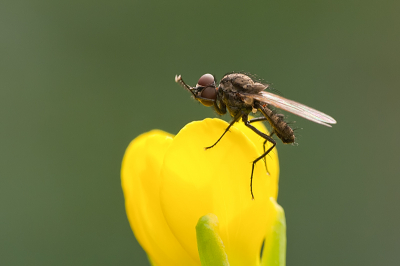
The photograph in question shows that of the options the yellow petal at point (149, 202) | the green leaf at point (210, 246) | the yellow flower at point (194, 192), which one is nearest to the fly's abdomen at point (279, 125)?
the yellow flower at point (194, 192)

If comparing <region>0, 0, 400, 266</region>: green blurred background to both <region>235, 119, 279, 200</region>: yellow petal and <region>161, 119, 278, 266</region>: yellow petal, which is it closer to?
<region>235, 119, 279, 200</region>: yellow petal

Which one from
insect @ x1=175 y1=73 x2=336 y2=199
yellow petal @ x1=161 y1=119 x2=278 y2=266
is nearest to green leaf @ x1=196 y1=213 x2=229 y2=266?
yellow petal @ x1=161 y1=119 x2=278 y2=266

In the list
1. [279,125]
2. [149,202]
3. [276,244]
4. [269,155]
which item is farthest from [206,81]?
[276,244]

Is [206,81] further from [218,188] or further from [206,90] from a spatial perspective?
[218,188]

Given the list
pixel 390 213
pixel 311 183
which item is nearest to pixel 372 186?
pixel 390 213

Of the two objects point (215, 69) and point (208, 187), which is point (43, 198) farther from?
point (208, 187)

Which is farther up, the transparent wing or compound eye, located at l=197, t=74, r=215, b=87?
compound eye, located at l=197, t=74, r=215, b=87

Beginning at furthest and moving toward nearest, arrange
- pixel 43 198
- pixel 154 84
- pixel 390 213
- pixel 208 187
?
pixel 154 84
pixel 390 213
pixel 43 198
pixel 208 187
